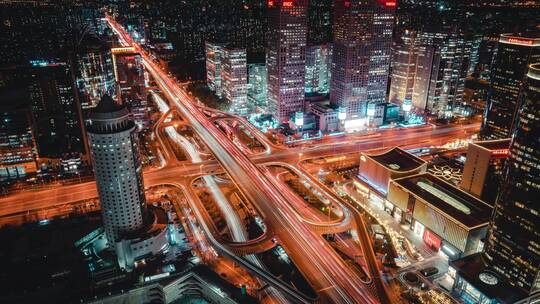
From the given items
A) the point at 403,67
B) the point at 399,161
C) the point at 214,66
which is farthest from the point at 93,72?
the point at 403,67

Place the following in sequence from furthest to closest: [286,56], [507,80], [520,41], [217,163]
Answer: [286,56] < [217,163] < [507,80] < [520,41]

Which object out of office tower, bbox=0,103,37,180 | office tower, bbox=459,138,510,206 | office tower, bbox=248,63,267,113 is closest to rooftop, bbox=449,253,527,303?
office tower, bbox=459,138,510,206

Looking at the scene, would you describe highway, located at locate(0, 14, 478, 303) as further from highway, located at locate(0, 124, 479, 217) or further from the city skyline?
the city skyline

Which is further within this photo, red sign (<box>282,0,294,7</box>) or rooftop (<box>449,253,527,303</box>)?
red sign (<box>282,0,294,7</box>)

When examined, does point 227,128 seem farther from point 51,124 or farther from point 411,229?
point 411,229

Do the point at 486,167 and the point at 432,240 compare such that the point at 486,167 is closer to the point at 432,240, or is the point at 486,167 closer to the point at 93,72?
the point at 432,240

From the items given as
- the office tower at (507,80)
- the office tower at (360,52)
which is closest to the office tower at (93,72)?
the office tower at (360,52)

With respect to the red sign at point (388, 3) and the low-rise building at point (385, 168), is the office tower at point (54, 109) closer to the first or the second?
the low-rise building at point (385, 168)
